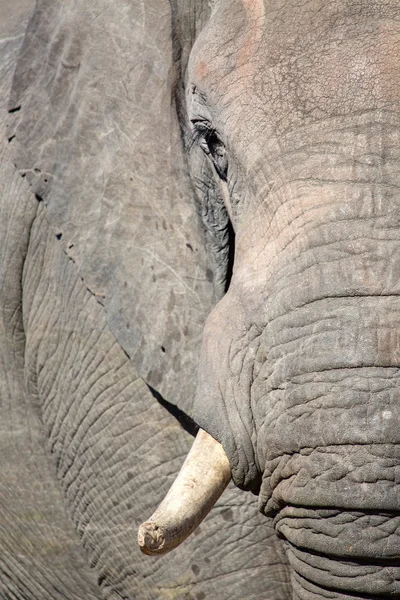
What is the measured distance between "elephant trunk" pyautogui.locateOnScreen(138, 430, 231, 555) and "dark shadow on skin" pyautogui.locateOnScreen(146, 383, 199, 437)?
37 cm

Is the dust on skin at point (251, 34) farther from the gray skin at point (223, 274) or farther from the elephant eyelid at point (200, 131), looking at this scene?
the elephant eyelid at point (200, 131)

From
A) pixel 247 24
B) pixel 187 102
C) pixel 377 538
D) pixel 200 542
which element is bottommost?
pixel 200 542

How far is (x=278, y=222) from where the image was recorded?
190 cm

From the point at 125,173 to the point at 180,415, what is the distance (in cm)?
46

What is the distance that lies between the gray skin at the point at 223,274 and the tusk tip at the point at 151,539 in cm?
18

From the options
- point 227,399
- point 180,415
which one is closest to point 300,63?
point 227,399

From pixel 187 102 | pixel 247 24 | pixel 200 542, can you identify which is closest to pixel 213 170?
pixel 187 102

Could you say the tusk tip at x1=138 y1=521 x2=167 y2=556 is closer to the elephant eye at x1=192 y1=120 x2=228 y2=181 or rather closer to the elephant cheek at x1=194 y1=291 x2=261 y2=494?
the elephant cheek at x1=194 y1=291 x2=261 y2=494

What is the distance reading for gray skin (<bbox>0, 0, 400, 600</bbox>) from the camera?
1.73 metres

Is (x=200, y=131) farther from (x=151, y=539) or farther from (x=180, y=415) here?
(x=151, y=539)

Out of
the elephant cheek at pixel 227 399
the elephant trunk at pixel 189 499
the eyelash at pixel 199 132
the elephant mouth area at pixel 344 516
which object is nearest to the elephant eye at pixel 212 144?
the eyelash at pixel 199 132

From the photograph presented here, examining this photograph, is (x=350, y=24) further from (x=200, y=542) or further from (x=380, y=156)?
(x=200, y=542)

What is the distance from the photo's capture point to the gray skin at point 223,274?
1.73 metres

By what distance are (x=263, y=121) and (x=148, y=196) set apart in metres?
0.52
